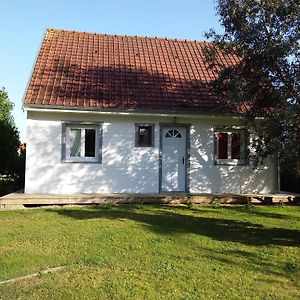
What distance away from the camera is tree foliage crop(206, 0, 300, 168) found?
9.80 m

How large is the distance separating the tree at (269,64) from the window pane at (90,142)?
21.1 feet

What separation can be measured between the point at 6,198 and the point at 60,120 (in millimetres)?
3268

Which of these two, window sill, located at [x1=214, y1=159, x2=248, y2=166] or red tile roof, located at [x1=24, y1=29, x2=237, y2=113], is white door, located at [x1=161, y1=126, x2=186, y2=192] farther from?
window sill, located at [x1=214, y1=159, x2=248, y2=166]

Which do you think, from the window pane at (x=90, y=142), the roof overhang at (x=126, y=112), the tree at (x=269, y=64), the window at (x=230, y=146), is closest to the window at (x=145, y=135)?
the roof overhang at (x=126, y=112)

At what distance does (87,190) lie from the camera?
16.0m

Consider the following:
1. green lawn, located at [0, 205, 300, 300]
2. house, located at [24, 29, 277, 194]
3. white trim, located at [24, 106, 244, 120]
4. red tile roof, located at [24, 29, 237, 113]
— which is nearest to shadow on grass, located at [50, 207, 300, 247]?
green lawn, located at [0, 205, 300, 300]

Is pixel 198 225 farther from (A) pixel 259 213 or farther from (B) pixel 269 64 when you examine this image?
(B) pixel 269 64

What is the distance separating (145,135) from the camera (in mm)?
16547

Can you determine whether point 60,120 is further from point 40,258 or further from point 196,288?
point 196,288

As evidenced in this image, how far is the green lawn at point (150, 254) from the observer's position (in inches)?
260

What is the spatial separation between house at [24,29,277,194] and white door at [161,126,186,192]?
0.12 ft

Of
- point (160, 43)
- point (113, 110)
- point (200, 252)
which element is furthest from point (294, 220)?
point (160, 43)

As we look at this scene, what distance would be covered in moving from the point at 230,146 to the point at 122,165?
4.16 meters

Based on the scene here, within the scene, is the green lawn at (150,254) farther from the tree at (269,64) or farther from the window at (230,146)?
the window at (230,146)
